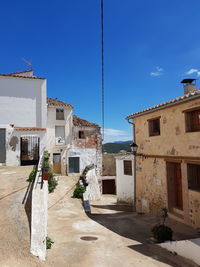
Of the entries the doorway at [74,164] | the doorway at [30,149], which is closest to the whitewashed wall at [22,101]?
the doorway at [30,149]

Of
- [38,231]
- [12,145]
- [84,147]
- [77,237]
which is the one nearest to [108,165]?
[84,147]

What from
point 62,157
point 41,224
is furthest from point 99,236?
point 62,157

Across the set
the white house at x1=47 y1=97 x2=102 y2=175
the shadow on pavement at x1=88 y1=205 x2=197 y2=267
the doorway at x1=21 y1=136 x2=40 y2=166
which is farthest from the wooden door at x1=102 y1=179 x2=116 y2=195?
the shadow on pavement at x1=88 y1=205 x2=197 y2=267

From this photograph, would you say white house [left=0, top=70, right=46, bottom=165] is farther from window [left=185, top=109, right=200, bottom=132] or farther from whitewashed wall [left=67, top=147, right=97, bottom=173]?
window [left=185, top=109, right=200, bottom=132]

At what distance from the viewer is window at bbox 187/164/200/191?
1041 cm

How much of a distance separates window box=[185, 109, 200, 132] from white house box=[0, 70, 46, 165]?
39.1 feet

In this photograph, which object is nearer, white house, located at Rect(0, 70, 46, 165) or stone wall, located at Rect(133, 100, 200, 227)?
stone wall, located at Rect(133, 100, 200, 227)

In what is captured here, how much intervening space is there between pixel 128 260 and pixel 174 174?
6.06 m

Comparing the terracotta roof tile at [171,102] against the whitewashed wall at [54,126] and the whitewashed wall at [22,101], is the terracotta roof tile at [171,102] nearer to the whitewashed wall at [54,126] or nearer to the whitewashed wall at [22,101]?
the whitewashed wall at [22,101]

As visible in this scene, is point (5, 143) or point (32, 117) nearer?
point (5, 143)

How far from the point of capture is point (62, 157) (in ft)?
85.5

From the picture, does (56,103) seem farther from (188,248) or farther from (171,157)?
(188,248)

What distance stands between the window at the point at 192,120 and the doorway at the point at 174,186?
2.35 m

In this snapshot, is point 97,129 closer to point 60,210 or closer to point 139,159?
point 139,159
